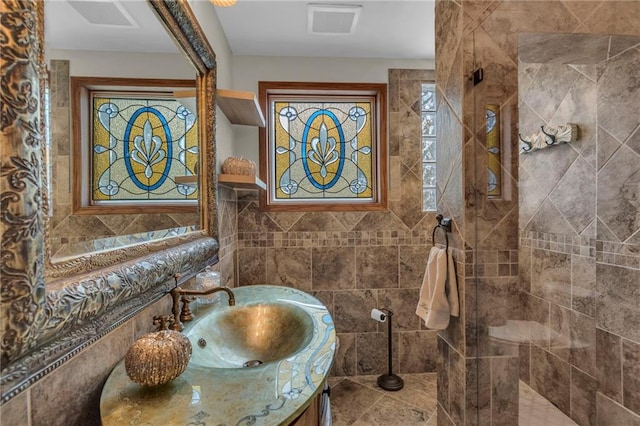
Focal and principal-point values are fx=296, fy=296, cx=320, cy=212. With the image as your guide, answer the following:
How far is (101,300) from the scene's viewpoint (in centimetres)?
59

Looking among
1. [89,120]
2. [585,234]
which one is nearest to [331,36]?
[89,120]

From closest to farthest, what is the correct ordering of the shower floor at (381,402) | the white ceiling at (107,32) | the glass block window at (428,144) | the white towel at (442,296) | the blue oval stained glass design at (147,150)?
the white ceiling at (107,32) < the blue oval stained glass design at (147,150) < the white towel at (442,296) < the shower floor at (381,402) < the glass block window at (428,144)

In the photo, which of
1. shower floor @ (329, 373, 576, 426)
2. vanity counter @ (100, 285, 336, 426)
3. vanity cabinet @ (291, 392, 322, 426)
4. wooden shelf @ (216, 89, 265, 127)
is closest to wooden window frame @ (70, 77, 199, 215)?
vanity counter @ (100, 285, 336, 426)

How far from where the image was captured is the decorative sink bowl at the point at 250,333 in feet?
3.56

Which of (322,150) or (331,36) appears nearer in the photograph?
(331,36)

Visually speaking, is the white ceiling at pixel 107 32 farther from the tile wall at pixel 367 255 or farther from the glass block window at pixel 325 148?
the tile wall at pixel 367 255

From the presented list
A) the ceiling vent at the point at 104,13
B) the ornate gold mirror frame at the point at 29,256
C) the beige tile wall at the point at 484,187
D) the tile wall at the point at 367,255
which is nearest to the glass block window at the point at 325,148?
the tile wall at the point at 367,255

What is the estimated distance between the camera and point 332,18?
1840mm

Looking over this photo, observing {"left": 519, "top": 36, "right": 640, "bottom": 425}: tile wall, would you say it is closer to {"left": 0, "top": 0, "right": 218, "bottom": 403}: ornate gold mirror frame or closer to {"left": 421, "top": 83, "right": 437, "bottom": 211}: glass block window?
{"left": 421, "top": 83, "right": 437, "bottom": 211}: glass block window

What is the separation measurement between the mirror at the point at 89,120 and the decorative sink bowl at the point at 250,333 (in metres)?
0.40

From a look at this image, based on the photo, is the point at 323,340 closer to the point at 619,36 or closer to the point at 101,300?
the point at 101,300

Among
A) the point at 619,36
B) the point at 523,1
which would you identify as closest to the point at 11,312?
the point at 523,1

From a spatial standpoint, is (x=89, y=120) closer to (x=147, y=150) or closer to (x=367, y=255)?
(x=147, y=150)

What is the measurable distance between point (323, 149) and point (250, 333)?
1.55m
